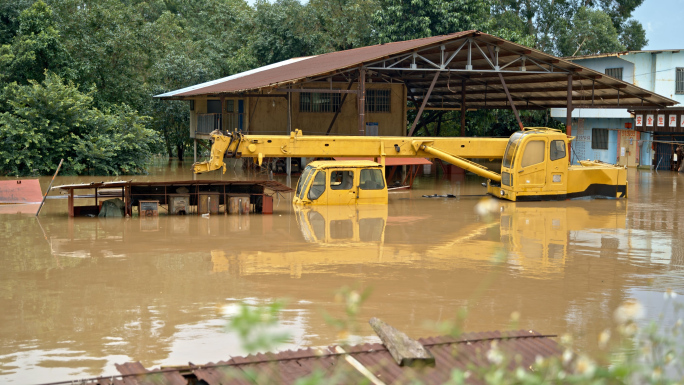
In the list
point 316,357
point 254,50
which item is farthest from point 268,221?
point 254,50

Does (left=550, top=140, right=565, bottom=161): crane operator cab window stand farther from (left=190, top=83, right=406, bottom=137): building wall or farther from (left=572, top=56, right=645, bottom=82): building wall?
(left=572, top=56, right=645, bottom=82): building wall

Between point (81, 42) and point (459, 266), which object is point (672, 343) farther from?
point (81, 42)

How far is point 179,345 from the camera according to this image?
8453 millimetres

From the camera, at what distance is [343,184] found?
2095cm

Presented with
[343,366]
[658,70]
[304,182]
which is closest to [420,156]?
[304,182]

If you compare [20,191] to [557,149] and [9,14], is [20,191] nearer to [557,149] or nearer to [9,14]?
[557,149]

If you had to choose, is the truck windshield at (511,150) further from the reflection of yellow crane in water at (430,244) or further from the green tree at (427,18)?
the green tree at (427,18)

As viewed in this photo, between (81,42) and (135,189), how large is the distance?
2341cm

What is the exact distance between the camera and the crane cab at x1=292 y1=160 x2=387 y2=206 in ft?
67.1

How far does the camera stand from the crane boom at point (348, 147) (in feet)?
66.9

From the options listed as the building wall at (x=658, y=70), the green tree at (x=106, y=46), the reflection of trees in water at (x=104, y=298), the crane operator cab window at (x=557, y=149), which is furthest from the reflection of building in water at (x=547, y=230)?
the green tree at (x=106, y=46)

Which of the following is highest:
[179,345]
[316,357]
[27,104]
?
[27,104]

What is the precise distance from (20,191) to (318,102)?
1484cm

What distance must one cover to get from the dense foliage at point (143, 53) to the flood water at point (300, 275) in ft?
44.2
